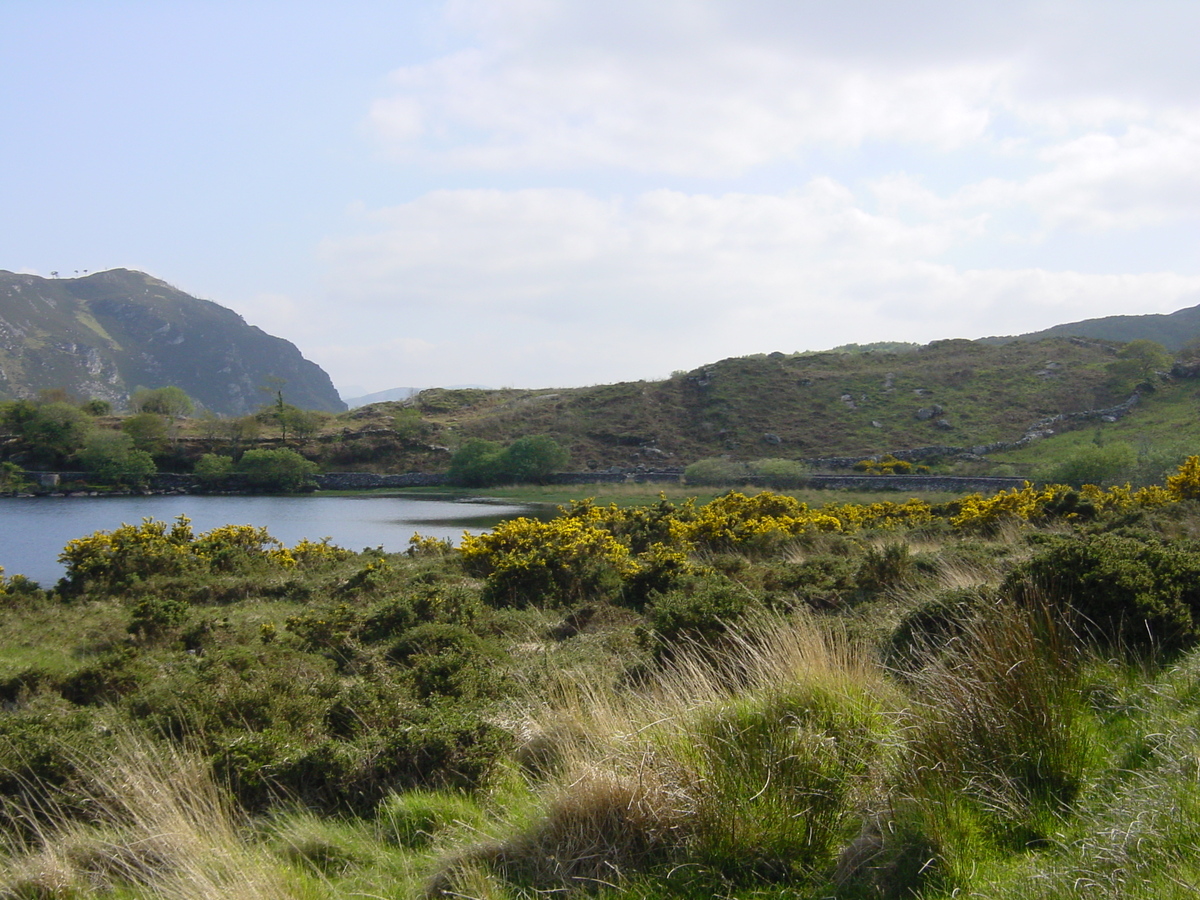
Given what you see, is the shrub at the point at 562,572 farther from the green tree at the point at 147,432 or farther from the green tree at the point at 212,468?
the green tree at the point at 147,432

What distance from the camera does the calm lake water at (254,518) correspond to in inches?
1086

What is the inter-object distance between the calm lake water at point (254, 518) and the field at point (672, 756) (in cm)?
1746

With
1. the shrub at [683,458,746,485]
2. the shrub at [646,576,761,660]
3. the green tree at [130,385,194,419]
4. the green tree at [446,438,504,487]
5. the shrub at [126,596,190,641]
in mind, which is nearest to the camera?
the shrub at [646,576,761,660]

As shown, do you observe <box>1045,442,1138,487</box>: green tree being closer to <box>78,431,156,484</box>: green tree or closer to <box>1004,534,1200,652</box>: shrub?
<box>1004,534,1200,652</box>: shrub

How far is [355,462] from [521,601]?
5562 cm

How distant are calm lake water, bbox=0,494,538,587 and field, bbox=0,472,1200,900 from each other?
1746cm

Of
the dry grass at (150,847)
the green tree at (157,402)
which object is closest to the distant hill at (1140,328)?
the green tree at (157,402)

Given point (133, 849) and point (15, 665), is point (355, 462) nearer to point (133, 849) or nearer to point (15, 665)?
point (15, 665)

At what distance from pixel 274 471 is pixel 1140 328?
570 ft

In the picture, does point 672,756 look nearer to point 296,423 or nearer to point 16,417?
point 16,417

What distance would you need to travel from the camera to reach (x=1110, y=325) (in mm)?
174375

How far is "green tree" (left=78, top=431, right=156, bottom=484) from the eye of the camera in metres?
52.2

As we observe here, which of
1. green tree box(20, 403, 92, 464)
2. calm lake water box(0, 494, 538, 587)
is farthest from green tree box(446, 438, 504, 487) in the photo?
Answer: green tree box(20, 403, 92, 464)

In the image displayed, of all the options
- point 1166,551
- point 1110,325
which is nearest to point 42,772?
point 1166,551
